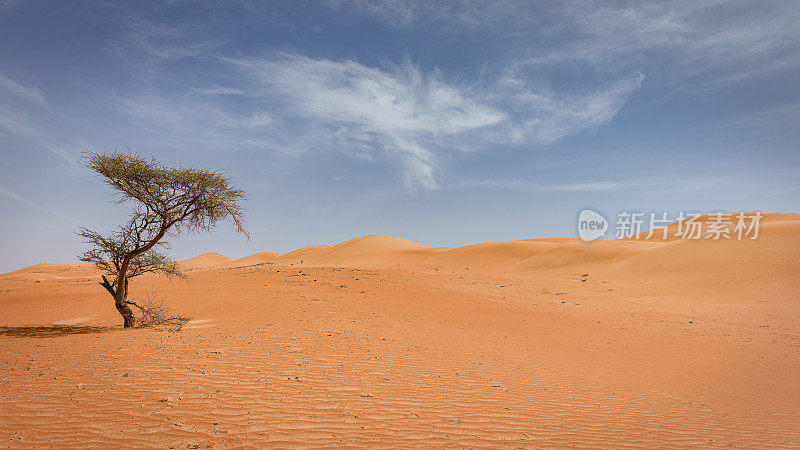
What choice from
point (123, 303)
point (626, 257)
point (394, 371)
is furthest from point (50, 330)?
point (626, 257)

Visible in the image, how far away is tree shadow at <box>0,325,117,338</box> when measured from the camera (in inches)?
412

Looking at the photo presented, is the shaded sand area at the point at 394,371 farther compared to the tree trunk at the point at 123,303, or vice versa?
the tree trunk at the point at 123,303

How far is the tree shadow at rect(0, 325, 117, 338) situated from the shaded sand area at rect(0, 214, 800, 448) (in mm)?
88

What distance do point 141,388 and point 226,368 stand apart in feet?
4.55

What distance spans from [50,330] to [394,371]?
11270 millimetres

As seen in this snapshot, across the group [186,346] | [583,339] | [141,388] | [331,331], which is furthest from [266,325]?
[583,339]

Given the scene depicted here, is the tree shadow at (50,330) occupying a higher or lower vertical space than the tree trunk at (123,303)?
lower

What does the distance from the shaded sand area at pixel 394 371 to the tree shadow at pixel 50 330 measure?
9 centimetres

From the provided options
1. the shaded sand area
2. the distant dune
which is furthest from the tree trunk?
the distant dune

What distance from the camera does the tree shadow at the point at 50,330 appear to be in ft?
34.3

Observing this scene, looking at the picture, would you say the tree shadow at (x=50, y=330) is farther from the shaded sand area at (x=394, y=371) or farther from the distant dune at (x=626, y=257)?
the distant dune at (x=626, y=257)

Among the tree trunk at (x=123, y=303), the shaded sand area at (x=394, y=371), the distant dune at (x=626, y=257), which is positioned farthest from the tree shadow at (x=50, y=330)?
the distant dune at (x=626, y=257)

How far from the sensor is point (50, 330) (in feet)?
36.7

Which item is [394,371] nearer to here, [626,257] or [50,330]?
[50,330]
